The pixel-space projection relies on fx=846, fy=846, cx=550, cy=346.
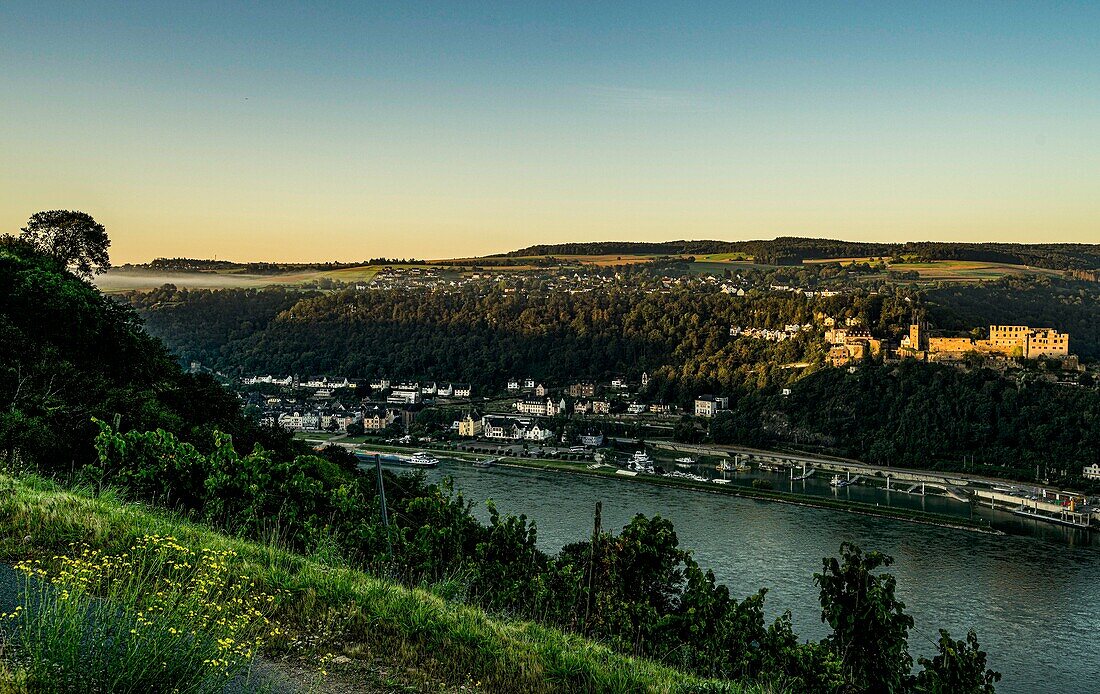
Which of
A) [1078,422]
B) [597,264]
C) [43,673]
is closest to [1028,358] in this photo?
[1078,422]

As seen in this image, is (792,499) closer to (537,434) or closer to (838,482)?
(838,482)

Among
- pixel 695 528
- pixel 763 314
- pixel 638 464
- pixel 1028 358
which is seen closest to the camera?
pixel 695 528

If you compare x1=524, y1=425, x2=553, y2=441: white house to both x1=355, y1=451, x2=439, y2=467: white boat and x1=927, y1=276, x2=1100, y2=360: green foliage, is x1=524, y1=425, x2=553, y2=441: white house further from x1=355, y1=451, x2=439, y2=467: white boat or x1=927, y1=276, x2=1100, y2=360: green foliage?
x1=927, y1=276, x2=1100, y2=360: green foliage

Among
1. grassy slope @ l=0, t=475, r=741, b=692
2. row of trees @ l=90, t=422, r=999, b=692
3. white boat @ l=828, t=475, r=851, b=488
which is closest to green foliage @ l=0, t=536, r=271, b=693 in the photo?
grassy slope @ l=0, t=475, r=741, b=692

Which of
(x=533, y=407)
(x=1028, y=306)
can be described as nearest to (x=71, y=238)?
(x=533, y=407)

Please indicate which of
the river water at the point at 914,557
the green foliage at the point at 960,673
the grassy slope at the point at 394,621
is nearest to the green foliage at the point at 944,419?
the river water at the point at 914,557

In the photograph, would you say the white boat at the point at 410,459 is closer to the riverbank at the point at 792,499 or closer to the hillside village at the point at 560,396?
the riverbank at the point at 792,499

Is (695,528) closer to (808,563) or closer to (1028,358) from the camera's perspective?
(808,563)

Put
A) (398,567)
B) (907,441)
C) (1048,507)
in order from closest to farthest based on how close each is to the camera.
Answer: (398,567) < (1048,507) < (907,441)
